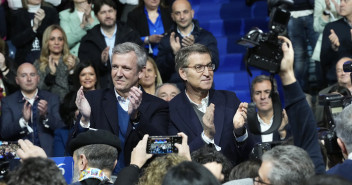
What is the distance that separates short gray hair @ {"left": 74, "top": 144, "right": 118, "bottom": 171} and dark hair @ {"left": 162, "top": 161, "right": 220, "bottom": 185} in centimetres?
135

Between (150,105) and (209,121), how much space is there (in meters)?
0.68

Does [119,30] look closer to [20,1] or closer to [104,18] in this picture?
[104,18]

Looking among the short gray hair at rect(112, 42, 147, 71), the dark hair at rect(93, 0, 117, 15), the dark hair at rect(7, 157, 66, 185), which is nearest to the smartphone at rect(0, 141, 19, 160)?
the dark hair at rect(7, 157, 66, 185)

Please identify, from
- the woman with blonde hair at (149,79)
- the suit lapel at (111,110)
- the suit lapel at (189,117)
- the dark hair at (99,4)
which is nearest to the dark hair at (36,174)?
the suit lapel at (111,110)

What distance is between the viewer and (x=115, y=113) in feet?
20.3

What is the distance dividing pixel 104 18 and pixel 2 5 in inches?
87.0

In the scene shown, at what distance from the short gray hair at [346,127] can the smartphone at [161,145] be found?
3.92 feet

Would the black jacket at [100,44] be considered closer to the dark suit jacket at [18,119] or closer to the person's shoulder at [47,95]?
the person's shoulder at [47,95]

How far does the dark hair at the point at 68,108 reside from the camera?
8.54 metres

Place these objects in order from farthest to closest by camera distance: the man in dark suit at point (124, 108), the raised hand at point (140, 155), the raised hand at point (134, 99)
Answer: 1. the man in dark suit at point (124, 108)
2. the raised hand at point (134, 99)
3. the raised hand at point (140, 155)

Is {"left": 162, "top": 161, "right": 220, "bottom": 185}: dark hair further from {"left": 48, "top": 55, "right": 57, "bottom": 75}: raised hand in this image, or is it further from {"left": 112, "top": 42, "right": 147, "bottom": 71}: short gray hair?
{"left": 48, "top": 55, "right": 57, "bottom": 75}: raised hand

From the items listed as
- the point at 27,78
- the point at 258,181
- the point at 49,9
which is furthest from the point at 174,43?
the point at 258,181

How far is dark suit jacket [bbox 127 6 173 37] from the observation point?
405 inches

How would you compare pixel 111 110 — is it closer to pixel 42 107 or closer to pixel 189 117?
pixel 189 117
